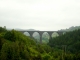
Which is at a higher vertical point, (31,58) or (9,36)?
(9,36)

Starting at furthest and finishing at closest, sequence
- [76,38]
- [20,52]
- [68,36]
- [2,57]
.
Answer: [68,36] → [76,38] → [20,52] → [2,57]

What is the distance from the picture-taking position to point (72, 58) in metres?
Answer: 55.1

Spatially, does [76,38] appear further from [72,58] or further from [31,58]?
[31,58]

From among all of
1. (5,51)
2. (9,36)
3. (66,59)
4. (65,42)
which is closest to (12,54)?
(5,51)

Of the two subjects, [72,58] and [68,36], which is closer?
[72,58]

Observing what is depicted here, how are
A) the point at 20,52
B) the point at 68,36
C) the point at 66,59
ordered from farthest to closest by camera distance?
the point at 68,36 < the point at 66,59 < the point at 20,52

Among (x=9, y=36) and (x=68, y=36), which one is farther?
(x=68, y=36)

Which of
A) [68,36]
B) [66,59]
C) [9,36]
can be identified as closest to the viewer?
[9,36]

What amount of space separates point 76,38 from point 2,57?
245 ft

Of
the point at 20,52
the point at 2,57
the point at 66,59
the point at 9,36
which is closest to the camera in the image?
the point at 2,57

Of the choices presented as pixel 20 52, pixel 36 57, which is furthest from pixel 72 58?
pixel 20 52

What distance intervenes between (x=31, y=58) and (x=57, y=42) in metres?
73.3

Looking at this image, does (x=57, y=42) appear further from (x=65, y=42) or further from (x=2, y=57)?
(x=2, y=57)

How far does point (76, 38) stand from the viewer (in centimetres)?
10606
